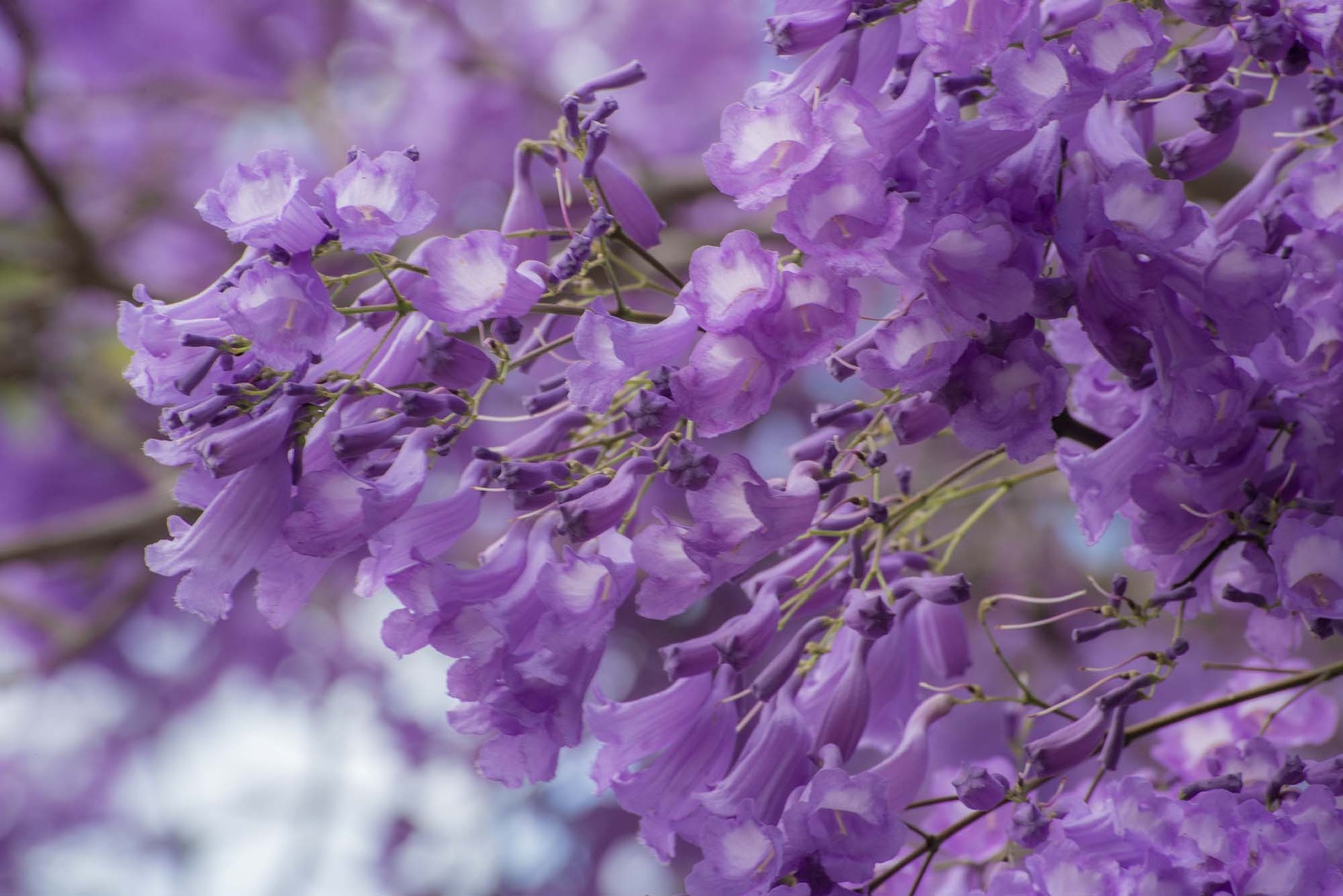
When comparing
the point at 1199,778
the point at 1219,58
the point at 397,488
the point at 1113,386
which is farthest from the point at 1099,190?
the point at 1199,778

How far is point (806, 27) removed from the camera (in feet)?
2.33

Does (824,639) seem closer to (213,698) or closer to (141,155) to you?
(141,155)

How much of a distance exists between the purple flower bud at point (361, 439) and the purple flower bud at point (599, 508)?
98 millimetres

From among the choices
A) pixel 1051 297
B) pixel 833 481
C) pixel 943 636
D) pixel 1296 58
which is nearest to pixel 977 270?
pixel 1051 297

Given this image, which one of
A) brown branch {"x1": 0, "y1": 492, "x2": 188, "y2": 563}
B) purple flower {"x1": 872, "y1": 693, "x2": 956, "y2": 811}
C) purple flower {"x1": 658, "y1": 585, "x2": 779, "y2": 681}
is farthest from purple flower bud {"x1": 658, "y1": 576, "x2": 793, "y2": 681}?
brown branch {"x1": 0, "y1": 492, "x2": 188, "y2": 563}

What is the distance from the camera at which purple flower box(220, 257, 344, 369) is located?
62 cm

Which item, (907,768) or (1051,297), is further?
(907,768)

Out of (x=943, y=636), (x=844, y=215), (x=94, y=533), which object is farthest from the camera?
(x=94, y=533)

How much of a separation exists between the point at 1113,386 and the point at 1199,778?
0.30 metres

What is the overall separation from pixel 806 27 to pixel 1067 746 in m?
0.44

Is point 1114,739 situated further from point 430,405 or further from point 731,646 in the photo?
point 430,405

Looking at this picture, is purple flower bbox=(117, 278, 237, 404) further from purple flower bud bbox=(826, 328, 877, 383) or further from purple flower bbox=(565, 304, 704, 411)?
purple flower bud bbox=(826, 328, 877, 383)

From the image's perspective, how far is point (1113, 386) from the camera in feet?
2.86

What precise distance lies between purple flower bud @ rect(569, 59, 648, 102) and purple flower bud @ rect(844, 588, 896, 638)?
1.05 feet
